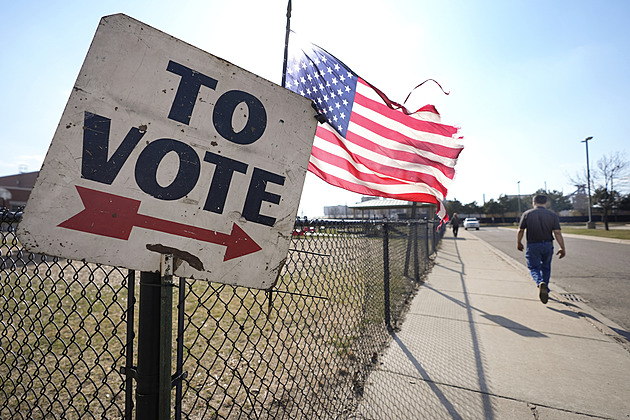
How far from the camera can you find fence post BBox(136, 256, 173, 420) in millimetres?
1319

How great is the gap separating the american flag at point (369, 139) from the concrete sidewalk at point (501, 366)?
Answer: 1.58 meters

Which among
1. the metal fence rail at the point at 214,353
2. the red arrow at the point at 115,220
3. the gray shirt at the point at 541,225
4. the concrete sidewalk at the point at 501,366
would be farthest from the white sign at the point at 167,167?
the gray shirt at the point at 541,225

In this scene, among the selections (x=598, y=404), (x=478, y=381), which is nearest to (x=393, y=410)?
(x=478, y=381)

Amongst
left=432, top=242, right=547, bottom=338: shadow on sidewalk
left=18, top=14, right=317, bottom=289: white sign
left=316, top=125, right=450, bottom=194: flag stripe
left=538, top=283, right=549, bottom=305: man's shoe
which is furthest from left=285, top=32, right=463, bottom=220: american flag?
left=538, top=283, right=549, bottom=305: man's shoe

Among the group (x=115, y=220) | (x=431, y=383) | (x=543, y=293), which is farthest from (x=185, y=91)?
(x=543, y=293)

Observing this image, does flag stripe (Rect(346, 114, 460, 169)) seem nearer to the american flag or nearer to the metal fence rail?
the american flag

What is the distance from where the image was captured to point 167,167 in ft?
4.35

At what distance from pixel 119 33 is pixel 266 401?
2.69m

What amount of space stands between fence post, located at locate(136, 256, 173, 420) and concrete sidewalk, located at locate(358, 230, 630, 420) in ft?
5.60

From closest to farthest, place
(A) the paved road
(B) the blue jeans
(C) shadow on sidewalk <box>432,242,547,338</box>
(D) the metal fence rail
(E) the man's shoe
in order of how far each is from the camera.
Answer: (D) the metal fence rail < (C) shadow on sidewalk <box>432,242,547,338</box> < (A) the paved road < (E) the man's shoe < (B) the blue jeans

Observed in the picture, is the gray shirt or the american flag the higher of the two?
the american flag

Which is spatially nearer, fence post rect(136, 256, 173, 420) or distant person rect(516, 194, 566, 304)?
fence post rect(136, 256, 173, 420)

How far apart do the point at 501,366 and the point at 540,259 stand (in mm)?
3247

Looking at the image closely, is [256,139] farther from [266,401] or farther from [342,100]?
[266,401]
